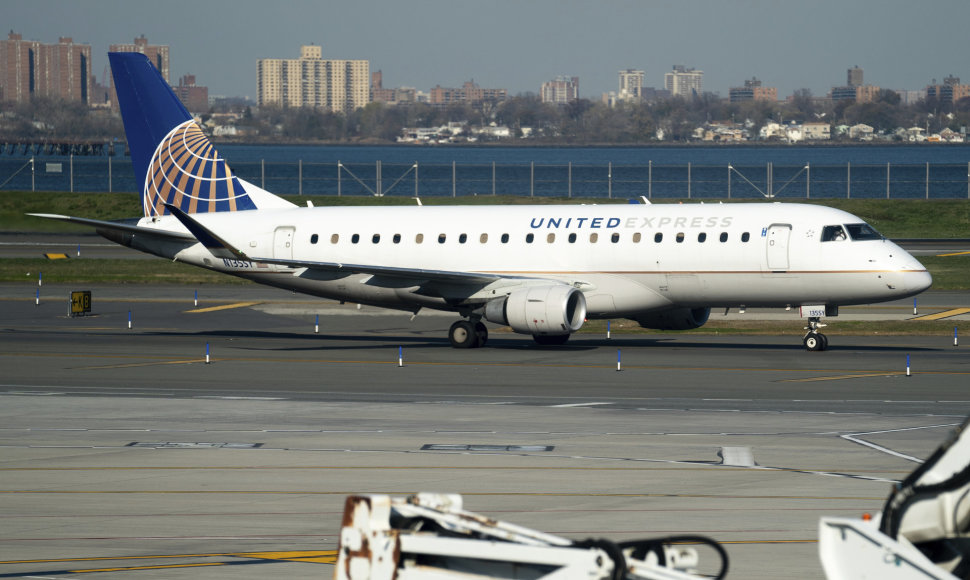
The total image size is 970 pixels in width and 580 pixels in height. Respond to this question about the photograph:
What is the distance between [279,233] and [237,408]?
1519 centimetres

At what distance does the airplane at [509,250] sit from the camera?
3569cm

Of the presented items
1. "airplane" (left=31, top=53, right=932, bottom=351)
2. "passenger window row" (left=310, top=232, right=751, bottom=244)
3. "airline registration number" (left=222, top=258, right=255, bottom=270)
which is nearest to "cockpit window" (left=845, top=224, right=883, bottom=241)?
"airplane" (left=31, top=53, right=932, bottom=351)

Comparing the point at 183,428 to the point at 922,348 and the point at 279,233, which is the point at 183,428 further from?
the point at 922,348

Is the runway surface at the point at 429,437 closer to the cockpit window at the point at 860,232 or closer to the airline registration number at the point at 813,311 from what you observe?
the airline registration number at the point at 813,311

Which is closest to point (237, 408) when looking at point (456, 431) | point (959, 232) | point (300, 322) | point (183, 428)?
point (183, 428)

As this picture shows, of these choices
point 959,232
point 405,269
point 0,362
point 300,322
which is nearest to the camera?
point 0,362

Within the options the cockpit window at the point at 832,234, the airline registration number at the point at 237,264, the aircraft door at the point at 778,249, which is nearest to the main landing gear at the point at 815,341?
the aircraft door at the point at 778,249

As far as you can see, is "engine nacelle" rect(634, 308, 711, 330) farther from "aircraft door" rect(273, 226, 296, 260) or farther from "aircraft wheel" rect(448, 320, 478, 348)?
"aircraft door" rect(273, 226, 296, 260)

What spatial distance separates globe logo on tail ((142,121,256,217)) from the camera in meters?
43.2

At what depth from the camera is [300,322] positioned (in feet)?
154

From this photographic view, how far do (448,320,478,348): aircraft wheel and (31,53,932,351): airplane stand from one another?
2.0 inches

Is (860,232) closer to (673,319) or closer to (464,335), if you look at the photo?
(673,319)

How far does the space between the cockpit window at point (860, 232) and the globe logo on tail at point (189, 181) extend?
1911 cm

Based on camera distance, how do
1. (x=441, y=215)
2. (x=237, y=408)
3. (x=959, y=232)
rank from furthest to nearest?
(x=959, y=232), (x=441, y=215), (x=237, y=408)
